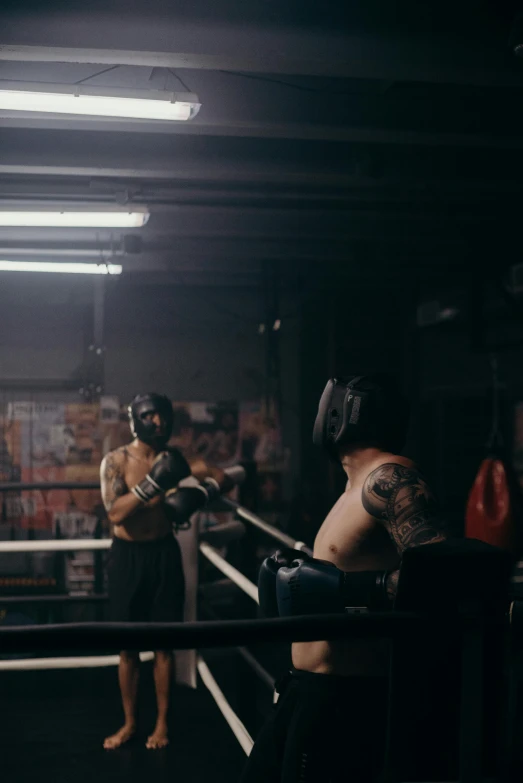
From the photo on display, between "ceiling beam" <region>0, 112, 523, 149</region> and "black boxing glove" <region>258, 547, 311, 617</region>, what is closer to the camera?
"black boxing glove" <region>258, 547, 311, 617</region>

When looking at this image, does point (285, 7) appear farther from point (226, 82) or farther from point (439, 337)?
point (439, 337)

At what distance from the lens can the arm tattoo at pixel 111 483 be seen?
398 cm

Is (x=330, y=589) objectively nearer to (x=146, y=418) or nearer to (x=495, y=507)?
(x=146, y=418)

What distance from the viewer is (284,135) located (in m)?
3.92

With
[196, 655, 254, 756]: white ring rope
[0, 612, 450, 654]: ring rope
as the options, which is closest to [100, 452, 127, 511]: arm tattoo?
[196, 655, 254, 756]: white ring rope

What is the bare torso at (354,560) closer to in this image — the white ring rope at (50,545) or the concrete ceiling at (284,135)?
the concrete ceiling at (284,135)

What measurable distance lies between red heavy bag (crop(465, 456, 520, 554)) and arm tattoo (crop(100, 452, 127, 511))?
228 centimetres

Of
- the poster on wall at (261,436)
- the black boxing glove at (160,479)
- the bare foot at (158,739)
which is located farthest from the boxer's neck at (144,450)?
the poster on wall at (261,436)

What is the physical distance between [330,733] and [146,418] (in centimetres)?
229

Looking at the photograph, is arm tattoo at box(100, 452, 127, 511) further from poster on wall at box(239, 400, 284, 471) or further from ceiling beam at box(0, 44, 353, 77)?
poster on wall at box(239, 400, 284, 471)

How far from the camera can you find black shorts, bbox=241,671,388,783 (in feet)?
6.36

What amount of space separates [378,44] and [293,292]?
204 inches

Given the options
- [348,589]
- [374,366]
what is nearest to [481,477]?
[374,366]

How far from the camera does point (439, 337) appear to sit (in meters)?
7.26
